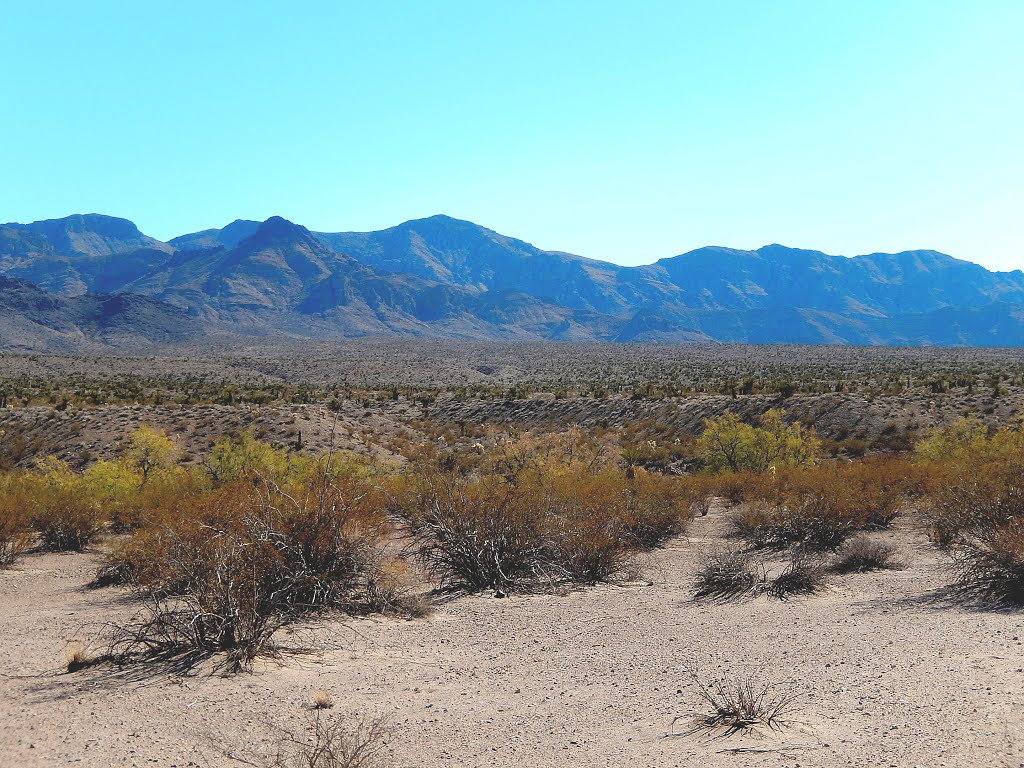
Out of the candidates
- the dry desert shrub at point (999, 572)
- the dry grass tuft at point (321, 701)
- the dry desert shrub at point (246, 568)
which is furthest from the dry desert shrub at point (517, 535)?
the dry desert shrub at point (999, 572)

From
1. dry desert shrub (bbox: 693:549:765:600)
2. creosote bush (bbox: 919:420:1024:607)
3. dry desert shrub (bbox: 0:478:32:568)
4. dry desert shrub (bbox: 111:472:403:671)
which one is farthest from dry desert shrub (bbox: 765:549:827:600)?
dry desert shrub (bbox: 0:478:32:568)

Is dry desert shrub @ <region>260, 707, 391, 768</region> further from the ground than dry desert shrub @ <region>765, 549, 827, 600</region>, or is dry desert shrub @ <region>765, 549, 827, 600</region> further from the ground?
dry desert shrub @ <region>260, 707, 391, 768</region>

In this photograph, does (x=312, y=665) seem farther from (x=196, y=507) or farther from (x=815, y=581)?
(x=815, y=581)

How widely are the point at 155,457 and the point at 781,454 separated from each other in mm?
22960

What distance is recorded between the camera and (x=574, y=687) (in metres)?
8.46

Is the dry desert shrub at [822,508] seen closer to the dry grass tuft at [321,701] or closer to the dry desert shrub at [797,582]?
the dry desert shrub at [797,582]

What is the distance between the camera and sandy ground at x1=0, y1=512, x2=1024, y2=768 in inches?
261

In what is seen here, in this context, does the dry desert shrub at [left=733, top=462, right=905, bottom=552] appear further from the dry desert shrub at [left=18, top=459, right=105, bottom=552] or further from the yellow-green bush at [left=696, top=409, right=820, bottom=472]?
the dry desert shrub at [left=18, top=459, right=105, bottom=552]

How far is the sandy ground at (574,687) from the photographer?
6.62 m

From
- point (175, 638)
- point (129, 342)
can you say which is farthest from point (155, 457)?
point (129, 342)

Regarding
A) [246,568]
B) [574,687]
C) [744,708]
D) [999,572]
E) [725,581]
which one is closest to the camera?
[744,708]

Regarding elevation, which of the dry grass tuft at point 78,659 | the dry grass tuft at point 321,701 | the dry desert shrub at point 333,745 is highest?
the dry desert shrub at point 333,745

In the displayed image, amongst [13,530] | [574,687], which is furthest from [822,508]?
[13,530]

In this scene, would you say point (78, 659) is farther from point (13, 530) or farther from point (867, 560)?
point (867, 560)
